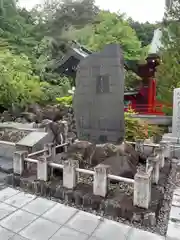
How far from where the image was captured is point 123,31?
14.5 m

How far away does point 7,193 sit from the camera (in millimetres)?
5023

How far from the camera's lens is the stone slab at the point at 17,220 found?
3.76 meters

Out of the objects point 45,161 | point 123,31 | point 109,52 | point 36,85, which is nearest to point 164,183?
point 45,161

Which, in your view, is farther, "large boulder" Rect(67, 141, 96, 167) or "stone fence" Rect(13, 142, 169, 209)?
"large boulder" Rect(67, 141, 96, 167)

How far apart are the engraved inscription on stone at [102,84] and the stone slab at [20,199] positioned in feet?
10.5

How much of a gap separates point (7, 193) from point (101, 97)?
3.33m

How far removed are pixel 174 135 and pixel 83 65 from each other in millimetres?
4006

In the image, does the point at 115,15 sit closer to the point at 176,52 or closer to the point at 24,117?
the point at 176,52

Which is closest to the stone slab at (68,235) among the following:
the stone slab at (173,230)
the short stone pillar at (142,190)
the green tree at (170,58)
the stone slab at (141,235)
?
the stone slab at (141,235)

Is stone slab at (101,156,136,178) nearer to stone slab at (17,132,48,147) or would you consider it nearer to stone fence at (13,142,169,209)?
stone fence at (13,142,169,209)

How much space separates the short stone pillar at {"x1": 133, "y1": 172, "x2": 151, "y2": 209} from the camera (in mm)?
4062

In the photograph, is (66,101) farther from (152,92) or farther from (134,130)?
(152,92)

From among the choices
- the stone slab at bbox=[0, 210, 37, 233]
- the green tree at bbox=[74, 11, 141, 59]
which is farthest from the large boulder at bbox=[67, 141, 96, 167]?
the green tree at bbox=[74, 11, 141, 59]

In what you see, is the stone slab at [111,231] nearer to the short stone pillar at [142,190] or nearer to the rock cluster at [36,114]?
the short stone pillar at [142,190]
